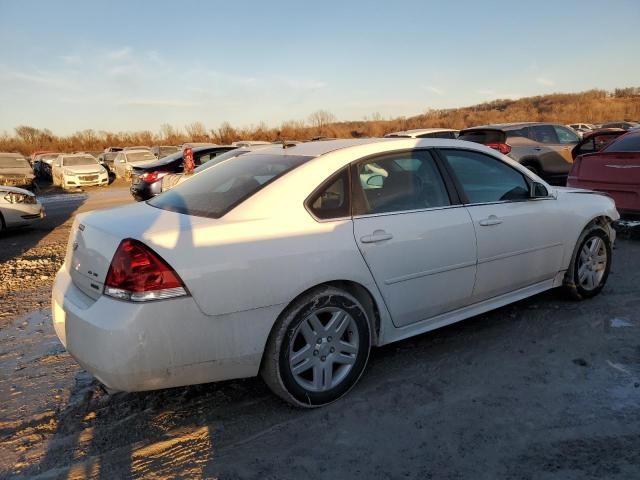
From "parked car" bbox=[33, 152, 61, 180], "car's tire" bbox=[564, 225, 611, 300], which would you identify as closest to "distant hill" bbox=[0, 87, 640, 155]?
"parked car" bbox=[33, 152, 61, 180]

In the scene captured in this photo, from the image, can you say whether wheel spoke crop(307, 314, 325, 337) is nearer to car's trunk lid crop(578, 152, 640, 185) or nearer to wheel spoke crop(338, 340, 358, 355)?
wheel spoke crop(338, 340, 358, 355)

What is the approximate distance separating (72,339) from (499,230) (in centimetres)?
292

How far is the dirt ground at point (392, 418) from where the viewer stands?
96.2 inches

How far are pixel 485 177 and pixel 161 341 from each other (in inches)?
107

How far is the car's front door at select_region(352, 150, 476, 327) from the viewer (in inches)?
122

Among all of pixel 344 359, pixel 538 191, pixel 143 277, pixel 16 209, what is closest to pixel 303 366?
pixel 344 359

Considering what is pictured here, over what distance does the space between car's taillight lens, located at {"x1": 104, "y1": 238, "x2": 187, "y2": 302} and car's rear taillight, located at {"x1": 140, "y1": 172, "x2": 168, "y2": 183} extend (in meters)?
9.26

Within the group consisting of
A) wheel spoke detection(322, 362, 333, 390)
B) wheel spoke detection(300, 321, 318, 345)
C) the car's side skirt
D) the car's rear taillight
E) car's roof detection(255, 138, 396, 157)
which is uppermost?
car's roof detection(255, 138, 396, 157)

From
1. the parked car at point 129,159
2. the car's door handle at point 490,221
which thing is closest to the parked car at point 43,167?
the parked car at point 129,159

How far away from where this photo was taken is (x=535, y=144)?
36.7ft

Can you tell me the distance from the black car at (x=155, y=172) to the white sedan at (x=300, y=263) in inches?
313

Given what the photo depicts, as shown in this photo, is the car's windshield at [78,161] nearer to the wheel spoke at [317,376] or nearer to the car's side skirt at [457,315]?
the car's side skirt at [457,315]

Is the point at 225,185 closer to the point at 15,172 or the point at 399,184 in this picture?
the point at 399,184

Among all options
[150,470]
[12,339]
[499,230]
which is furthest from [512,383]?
[12,339]
